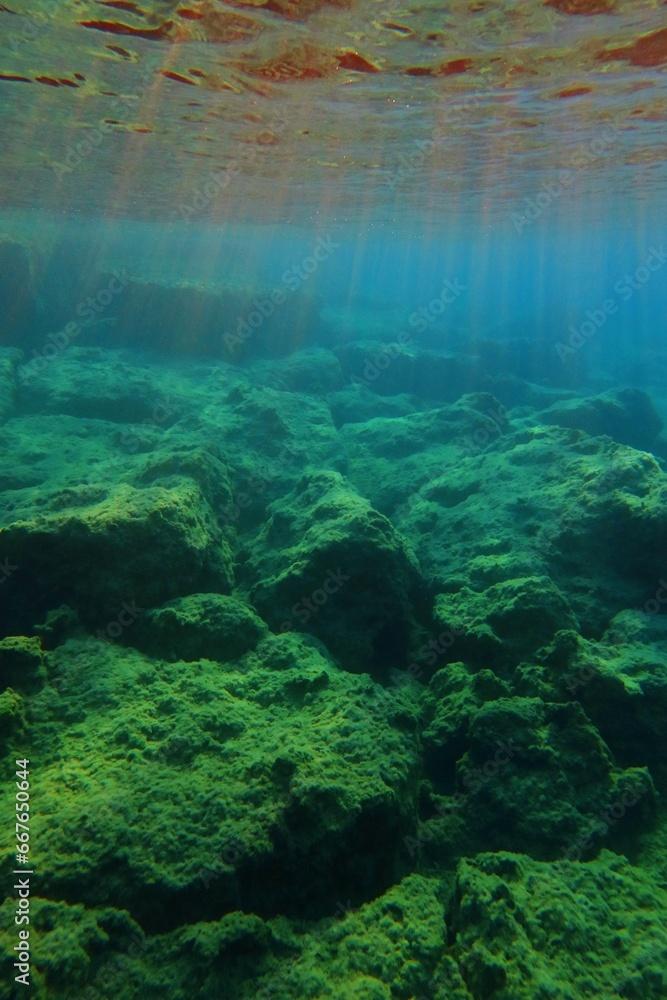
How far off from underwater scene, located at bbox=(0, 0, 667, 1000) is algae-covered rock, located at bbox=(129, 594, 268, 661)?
1.3 inches

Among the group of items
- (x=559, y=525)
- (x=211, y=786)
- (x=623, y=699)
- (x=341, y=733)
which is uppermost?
(x=559, y=525)

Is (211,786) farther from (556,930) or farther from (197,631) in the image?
(556,930)

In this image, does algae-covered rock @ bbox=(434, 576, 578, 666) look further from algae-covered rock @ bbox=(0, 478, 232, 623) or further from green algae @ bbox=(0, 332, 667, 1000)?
algae-covered rock @ bbox=(0, 478, 232, 623)

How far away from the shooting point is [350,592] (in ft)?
21.9

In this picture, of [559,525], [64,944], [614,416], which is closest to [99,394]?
[559,525]

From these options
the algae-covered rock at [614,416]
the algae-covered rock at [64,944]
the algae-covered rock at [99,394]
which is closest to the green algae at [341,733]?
the algae-covered rock at [64,944]

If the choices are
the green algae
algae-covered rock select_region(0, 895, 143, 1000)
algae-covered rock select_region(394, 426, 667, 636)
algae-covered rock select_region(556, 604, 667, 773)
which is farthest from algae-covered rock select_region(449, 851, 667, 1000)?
algae-covered rock select_region(394, 426, 667, 636)

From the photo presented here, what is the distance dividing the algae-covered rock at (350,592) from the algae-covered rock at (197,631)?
0.78 m

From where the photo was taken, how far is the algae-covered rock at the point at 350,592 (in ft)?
21.1

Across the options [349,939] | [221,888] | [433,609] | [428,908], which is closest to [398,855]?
[428,908]

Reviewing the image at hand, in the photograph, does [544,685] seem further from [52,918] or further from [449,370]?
[449,370]

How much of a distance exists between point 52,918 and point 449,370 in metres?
25.3

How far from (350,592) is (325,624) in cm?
52

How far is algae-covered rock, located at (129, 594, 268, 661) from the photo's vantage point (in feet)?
18.4
